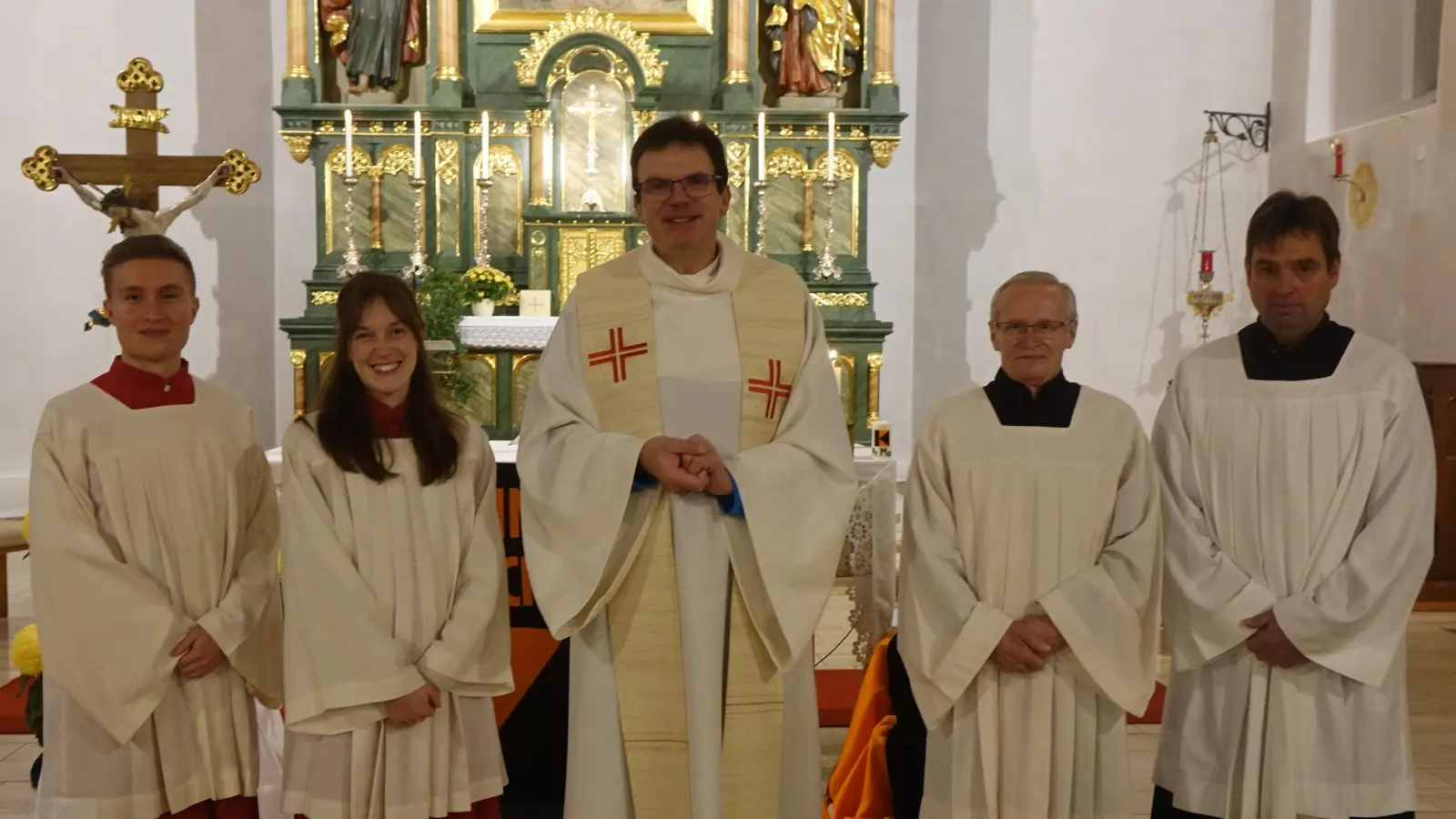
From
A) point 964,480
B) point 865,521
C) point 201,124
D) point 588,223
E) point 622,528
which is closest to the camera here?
point 622,528

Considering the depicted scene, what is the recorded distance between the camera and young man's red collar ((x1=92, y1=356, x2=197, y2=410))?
2836 mm

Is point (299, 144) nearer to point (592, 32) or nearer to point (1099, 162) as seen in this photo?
point (592, 32)

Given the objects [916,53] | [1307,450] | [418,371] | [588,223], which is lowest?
[1307,450]

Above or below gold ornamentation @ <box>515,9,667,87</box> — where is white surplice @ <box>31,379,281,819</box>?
below

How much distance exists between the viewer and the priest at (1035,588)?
8.99ft

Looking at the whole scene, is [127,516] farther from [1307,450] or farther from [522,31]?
[522,31]

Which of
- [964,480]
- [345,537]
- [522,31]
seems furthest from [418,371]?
[522,31]

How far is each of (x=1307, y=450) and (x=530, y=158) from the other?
684cm

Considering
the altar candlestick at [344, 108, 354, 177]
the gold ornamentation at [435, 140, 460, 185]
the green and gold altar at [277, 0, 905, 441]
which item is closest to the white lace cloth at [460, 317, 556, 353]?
the green and gold altar at [277, 0, 905, 441]

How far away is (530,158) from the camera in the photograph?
8.84 metres

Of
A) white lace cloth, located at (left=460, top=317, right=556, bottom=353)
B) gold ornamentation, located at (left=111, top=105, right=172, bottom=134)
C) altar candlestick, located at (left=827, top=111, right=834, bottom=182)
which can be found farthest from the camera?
altar candlestick, located at (left=827, top=111, right=834, bottom=182)

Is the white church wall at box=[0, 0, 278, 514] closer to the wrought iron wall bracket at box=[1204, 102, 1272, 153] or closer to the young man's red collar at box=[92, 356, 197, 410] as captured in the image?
the young man's red collar at box=[92, 356, 197, 410]

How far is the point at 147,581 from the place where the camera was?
275cm

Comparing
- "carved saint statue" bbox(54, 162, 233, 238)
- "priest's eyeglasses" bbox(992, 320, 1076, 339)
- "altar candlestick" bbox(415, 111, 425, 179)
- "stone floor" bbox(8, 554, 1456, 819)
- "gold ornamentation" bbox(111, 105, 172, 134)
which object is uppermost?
"altar candlestick" bbox(415, 111, 425, 179)
